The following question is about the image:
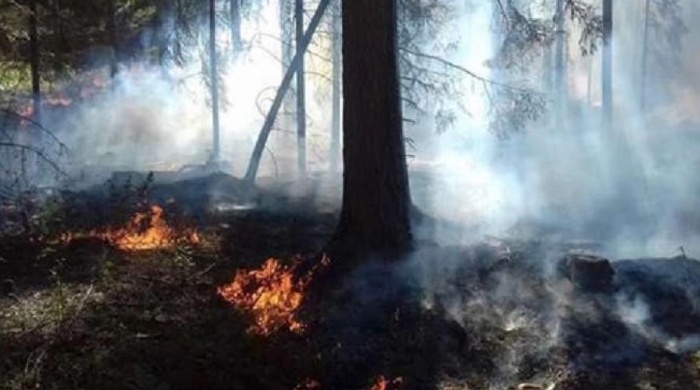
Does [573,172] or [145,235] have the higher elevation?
[573,172]

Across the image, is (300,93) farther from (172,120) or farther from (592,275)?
(592,275)

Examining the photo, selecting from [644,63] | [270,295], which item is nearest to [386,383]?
[270,295]

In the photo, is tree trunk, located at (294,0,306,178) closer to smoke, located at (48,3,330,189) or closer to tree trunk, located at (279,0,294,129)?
tree trunk, located at (279,0,294,129)

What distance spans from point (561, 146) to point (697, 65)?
3533cm

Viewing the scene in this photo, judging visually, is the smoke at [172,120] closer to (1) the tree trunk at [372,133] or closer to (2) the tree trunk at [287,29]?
(2) the tree trunk at [287,29]

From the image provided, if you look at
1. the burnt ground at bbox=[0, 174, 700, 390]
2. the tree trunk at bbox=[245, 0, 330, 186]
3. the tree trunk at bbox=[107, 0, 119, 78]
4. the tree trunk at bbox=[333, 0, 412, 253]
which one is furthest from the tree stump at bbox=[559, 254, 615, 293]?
the tree trunk at bbox=[107, 0, 119, 78]

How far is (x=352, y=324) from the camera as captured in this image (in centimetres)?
803

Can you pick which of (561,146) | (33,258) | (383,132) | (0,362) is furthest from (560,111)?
(0,362)

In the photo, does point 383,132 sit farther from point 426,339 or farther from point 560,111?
point 560,111

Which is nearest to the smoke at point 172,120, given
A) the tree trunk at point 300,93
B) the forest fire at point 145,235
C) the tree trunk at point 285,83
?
the tree trunk at point 300,93

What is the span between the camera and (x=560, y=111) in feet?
116

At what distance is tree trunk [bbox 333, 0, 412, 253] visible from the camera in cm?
872

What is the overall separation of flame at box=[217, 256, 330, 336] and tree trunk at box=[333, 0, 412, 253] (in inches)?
27.9

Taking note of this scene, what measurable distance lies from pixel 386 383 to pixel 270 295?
1835 millimetres
